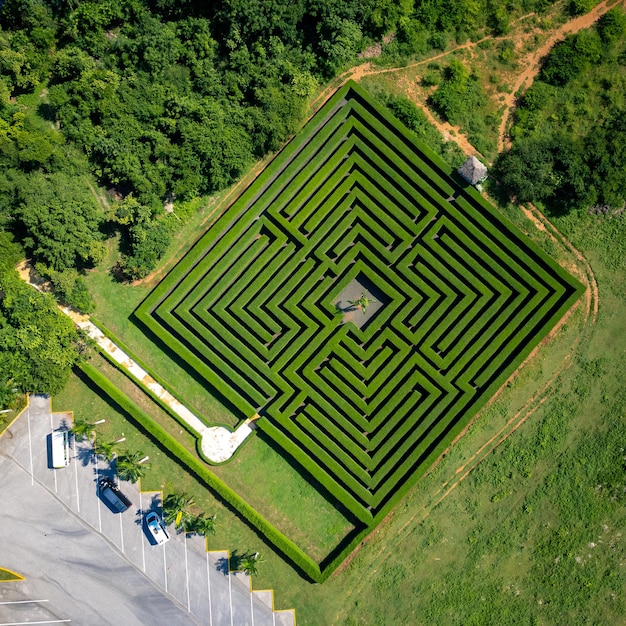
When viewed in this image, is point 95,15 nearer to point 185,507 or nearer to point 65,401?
point 65,401

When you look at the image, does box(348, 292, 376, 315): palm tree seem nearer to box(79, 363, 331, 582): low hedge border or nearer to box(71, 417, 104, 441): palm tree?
box(79, 363, 331, 582): low hedge border

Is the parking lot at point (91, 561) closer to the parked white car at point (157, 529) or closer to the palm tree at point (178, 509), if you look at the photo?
the parked white car at point (157, 529)

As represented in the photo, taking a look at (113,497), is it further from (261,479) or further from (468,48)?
(468,48)

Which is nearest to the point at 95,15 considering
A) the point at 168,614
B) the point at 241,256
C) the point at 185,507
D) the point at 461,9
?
the point at 241,256

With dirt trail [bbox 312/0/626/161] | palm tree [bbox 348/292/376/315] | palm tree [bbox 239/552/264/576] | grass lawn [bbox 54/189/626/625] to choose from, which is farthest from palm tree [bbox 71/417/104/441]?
dirt trail [bbox 312/0/626/161]

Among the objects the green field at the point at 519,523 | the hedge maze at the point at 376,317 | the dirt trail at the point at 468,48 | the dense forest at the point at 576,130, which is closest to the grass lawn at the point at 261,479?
the hedge maze at the point at 376,317

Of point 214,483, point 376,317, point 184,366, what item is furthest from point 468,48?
point 214,483

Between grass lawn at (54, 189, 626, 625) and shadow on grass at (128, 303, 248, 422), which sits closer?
grass lawn at (54, 189, 626, 625)
